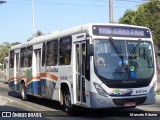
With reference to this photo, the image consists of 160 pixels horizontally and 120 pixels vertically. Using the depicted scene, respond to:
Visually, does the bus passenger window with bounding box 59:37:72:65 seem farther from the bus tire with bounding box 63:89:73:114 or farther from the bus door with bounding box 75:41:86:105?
the bus tire with bounding box 63:89:73:114

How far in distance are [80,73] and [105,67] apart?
1030mm

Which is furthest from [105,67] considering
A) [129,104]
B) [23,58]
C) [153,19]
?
[153,19]

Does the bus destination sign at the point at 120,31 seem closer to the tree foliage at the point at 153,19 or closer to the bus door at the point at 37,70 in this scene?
the bus door at the point at 37,70

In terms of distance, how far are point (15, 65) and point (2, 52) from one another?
10007 cm

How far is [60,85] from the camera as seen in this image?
45.4 ft

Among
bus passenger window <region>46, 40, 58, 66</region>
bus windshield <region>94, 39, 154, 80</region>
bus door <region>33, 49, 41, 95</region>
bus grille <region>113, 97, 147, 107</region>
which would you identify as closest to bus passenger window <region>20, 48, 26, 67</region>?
bus door <region>33, 49, 41, 95</region>

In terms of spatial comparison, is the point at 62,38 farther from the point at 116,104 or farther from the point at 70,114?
the point at 116,104

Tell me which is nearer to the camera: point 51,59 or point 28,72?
point 51,59

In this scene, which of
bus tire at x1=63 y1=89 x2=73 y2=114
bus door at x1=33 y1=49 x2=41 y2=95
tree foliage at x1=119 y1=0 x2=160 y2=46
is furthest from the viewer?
tree foliage at x1=119 y1=0 x2=160 y2=46

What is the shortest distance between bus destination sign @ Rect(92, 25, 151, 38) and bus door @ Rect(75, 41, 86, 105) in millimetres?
638

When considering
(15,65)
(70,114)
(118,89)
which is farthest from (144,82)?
(15,65)

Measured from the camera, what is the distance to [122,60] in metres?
11.8

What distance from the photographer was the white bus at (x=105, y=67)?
11508mm

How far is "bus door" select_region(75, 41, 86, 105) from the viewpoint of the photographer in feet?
39.5
